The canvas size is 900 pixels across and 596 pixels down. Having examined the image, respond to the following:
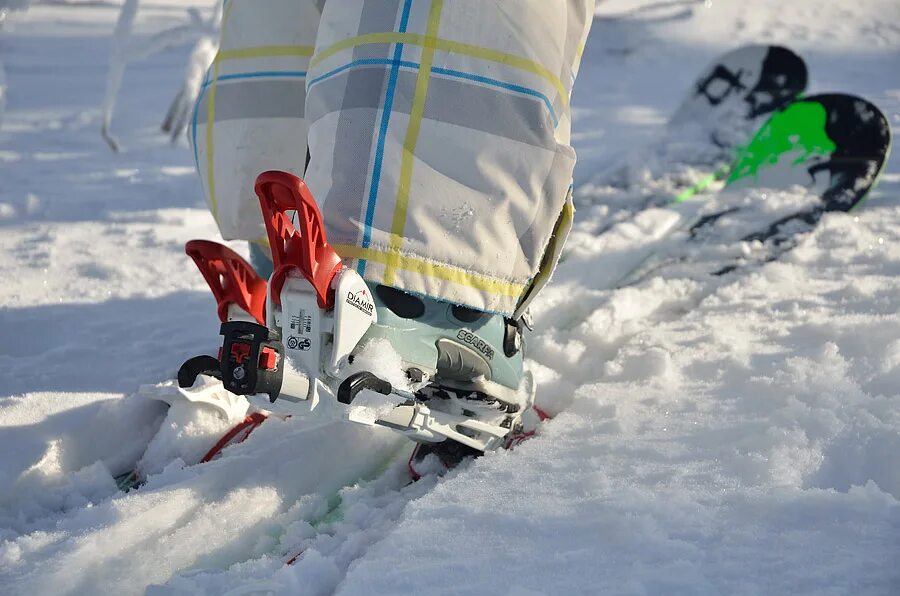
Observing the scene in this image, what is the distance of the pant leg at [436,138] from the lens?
113 centimetres

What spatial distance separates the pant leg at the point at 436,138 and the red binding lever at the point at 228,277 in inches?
6.1

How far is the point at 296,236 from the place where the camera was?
1028 millimetres

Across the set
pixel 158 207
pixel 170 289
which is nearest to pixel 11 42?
pixel 158 207

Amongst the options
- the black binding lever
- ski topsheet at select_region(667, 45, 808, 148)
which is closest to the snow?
the black binding lever

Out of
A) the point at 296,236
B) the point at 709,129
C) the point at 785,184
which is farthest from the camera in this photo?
the point at 709,129

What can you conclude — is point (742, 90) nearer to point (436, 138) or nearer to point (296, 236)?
point (436, 138)

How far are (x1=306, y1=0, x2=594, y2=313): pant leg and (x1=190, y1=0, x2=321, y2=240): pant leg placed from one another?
0.82 ft

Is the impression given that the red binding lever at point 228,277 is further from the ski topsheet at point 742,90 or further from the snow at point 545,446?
the ski topsheet at point 742,90

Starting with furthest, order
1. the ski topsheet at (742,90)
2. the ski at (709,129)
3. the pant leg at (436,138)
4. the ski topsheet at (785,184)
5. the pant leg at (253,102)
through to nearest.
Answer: the ski topsheet at (742,90)
the ski at (709,129)
the ski topsheet at (785,184)
the pant leg at (253,102)
the pant leg at (436,138)

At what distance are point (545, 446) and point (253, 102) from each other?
2.49 feet

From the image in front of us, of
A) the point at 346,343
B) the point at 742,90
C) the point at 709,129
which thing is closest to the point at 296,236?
the point at 346,343

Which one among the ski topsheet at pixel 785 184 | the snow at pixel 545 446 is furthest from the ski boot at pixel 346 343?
the ski topsheet at pixel 785 184

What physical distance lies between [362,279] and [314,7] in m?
0.56

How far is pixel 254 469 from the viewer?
53.6 inches
